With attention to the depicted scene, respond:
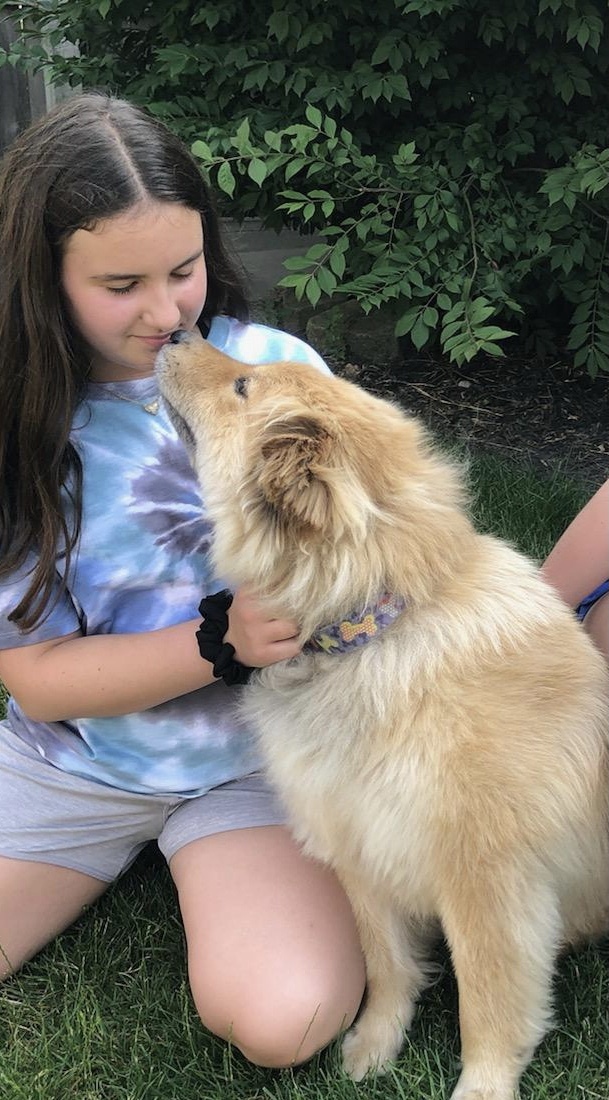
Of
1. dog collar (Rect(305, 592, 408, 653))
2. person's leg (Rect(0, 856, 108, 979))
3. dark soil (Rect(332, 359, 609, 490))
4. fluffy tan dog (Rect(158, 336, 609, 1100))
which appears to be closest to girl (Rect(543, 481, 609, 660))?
fluffy tan dog (Rect(158, 336, 609, 1100))

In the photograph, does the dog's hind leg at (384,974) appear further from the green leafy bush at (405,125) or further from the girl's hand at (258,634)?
the green leafy bush at (405,125)

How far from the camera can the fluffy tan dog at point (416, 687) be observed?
165 centimetres

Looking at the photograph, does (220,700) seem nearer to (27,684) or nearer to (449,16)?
(27,684)

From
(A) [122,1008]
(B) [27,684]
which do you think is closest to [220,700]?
(B) [27,684]

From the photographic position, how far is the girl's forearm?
194 centimetres

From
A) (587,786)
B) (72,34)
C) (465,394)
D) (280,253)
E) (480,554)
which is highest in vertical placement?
(72,34)

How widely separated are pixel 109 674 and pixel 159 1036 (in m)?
0.73

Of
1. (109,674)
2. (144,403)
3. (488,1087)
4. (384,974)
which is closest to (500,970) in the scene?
(488,1087)

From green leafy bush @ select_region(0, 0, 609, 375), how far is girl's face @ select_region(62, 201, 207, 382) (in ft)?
5.63

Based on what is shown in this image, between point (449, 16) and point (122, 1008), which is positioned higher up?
point (449, 16)

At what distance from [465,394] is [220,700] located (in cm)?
317

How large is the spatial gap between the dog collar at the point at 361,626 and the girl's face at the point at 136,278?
70cm

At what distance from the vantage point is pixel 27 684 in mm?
2053

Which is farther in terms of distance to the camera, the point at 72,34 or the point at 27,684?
the point at 72,34
